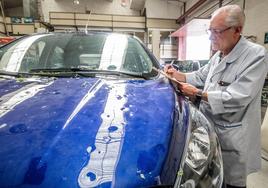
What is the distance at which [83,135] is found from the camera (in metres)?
0.77

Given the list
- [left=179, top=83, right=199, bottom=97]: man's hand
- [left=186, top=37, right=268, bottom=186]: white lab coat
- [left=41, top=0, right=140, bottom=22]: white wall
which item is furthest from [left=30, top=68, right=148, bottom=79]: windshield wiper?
[left=41, top=0, right=140, bottom=22]: white wall

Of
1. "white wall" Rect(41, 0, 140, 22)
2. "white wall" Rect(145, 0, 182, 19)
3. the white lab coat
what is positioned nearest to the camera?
the white lab coat

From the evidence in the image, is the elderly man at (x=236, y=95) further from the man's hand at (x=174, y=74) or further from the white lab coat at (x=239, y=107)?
the man's hand at (x=174, y=74)

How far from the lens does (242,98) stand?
1260mm

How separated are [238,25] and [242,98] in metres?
0.41

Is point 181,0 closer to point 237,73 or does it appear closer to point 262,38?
point 262,38

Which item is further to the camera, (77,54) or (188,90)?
(77,54)

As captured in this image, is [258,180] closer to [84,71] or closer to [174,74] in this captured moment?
[174,74]

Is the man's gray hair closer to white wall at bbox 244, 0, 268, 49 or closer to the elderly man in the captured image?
the elderly man

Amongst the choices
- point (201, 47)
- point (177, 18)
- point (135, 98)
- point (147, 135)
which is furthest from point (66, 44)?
point (177, 18)

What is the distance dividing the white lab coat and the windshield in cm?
44

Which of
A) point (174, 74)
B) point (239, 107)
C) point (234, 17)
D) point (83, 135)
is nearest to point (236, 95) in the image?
point (239, 107)

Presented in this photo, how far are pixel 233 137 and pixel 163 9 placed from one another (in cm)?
927

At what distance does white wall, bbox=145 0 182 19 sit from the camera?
9.66 m
